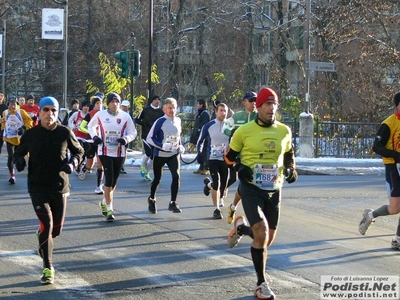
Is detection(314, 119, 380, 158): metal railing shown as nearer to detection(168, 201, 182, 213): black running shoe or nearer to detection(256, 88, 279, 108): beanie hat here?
detection(168, 201, 182, 213): black running shoe

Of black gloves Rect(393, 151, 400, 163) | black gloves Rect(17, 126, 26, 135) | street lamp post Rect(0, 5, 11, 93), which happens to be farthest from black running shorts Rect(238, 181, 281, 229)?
street lamp post Rect(0, 5, 11, 93)

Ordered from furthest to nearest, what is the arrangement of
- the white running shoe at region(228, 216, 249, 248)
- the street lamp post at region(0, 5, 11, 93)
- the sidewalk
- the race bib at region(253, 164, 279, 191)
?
the street lamp post at region(0, 5, 11, 93) → the sidewalk → the white running shoe at region(228, 216, 249, 248) → the race bib at region(253, 164, 279, 191)

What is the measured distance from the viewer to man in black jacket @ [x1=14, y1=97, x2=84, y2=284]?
8.09m

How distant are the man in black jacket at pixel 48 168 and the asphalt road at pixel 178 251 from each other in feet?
1.80

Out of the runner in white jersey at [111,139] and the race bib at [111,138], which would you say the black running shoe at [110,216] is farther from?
the race bib at [111,138]

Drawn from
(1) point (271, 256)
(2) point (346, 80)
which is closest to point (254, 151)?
(1) point (271, 256)

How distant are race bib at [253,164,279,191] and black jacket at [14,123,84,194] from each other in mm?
1960

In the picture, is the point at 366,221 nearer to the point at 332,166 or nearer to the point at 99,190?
the point at 99,190

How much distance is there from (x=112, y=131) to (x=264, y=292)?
5440 mm

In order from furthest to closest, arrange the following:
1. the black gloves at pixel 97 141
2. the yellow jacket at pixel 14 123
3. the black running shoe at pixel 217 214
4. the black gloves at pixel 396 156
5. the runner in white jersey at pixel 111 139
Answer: the yellow jacket at pixel 14 123, the black running shoe at pixel 217 214, the runner in white jersey at pixel 111 139, the black gloves at pixel 97 141, the black gloves at pixel 396 156

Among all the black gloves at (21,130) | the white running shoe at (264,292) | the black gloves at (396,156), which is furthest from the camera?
the black gloves at (21,130)

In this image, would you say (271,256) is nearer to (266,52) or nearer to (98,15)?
(266,52)

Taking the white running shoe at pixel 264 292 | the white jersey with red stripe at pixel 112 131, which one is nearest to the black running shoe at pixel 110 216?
the white jersey with red stripe at pixel 112 131

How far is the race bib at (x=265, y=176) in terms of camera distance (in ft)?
25.2
